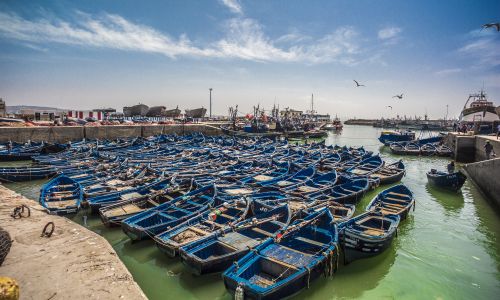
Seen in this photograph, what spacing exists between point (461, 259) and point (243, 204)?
941 centimetres

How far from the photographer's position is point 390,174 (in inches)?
936

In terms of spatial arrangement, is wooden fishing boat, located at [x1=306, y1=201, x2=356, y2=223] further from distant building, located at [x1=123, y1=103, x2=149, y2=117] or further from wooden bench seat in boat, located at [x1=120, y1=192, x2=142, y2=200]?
distant building, located at [x1=123, y1=103, x2=149, y2=117]

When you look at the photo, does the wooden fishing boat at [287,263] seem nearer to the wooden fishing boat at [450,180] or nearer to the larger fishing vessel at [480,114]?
the wooden fishing boat at [450,180]

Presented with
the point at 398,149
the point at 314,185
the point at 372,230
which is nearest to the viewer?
the point at 372,230

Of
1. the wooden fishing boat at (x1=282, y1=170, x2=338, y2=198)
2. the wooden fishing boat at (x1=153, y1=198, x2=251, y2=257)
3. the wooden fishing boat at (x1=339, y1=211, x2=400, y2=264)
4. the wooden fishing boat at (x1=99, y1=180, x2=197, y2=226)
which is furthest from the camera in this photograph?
the wooden fishing boat at (x1=282, y1=170, x2=338, y2=198)

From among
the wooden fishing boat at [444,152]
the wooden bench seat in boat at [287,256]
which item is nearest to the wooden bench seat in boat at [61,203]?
the wooden bench seat in boat at [287,256]

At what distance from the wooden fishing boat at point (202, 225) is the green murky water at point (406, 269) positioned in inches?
35.2

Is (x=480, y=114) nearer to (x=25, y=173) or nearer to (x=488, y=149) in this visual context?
(x=488, y=149)

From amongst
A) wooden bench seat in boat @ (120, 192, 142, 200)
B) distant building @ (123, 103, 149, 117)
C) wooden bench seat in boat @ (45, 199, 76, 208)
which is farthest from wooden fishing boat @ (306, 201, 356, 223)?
distant building @ (123, 103, 149, 117)

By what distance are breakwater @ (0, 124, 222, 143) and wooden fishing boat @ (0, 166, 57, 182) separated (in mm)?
17103

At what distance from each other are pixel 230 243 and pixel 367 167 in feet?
62.6

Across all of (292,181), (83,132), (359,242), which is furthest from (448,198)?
(83,132)

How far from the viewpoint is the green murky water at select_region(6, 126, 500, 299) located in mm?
9141

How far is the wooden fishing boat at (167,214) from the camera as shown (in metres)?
11.0
